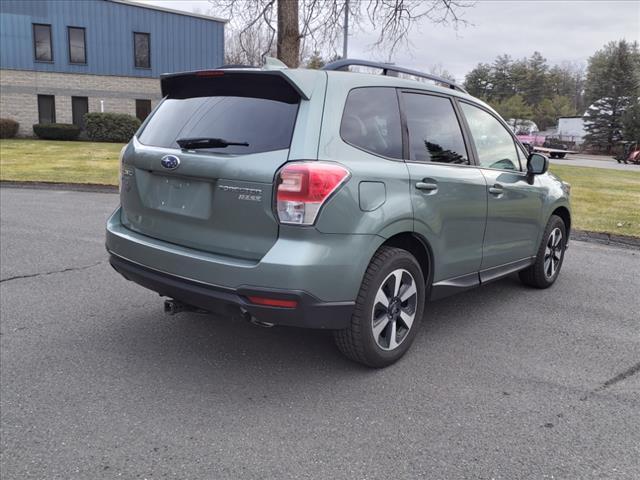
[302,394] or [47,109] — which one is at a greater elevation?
[47,109]

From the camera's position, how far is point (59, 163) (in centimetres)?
1672

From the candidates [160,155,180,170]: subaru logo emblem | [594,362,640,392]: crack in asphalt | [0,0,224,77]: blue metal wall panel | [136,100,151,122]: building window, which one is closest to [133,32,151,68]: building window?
[0,0,224,77]: blue metal wall panel

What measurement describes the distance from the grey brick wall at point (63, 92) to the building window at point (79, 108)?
275 millimetres

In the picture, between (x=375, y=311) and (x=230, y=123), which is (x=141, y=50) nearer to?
(x=230, y=123)

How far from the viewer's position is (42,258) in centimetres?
611

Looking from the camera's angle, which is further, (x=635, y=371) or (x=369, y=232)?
(x=635, y=371)

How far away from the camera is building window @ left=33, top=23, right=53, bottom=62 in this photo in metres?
29.2

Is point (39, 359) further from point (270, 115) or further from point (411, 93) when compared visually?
point (411, 93)

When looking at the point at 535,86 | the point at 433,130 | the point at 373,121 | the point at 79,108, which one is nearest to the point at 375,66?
the point at 373,121

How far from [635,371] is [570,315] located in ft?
3.87

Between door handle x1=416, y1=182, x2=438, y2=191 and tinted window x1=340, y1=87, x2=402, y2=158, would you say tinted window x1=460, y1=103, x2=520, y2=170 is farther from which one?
tinted window x1=340, y1=87, x2=402, y2=158

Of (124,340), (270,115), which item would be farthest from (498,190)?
(124,340)

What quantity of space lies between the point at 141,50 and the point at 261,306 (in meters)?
31.6

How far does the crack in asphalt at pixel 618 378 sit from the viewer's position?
3484 mm
